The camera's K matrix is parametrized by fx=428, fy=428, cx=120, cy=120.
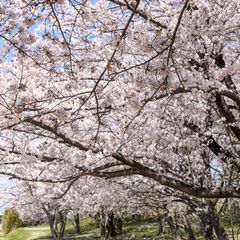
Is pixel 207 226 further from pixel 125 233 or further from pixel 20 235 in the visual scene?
pixel 20 235

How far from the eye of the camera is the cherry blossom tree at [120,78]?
4.39 m

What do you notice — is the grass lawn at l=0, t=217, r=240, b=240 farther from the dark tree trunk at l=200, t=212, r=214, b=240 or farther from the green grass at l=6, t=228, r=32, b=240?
the dark tree trunk at l=200, t=212, r=214, b=240

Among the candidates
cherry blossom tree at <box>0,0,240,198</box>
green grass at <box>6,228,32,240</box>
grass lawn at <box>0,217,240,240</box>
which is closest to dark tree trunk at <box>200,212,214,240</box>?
cherry blossom tree at <box>0,0,240,198</box>

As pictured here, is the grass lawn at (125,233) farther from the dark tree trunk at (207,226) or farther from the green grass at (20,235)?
the dark tree trunk at (207,226)

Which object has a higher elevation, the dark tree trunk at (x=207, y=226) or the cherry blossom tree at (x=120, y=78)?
the cherry blossom tree at (x=120, y=78)

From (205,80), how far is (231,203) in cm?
455

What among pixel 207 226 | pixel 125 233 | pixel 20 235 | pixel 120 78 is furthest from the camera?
pixel 20 235


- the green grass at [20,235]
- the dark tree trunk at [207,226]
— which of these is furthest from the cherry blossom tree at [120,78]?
the green grass at [20,235]

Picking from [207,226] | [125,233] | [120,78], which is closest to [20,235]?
[125,233]

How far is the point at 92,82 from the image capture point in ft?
24.0

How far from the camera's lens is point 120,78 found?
673 centimetres

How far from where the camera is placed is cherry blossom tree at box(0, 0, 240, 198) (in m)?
Answer: 4.39

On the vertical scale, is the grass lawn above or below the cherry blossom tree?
below

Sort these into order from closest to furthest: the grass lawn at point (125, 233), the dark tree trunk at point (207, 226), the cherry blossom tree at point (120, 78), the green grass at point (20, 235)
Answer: the cherry blossom tree at point (120, 78), the dark tree trunk at point (207, 226), the grass lawn at point (125, 233), the green grass at point (20, 235)
